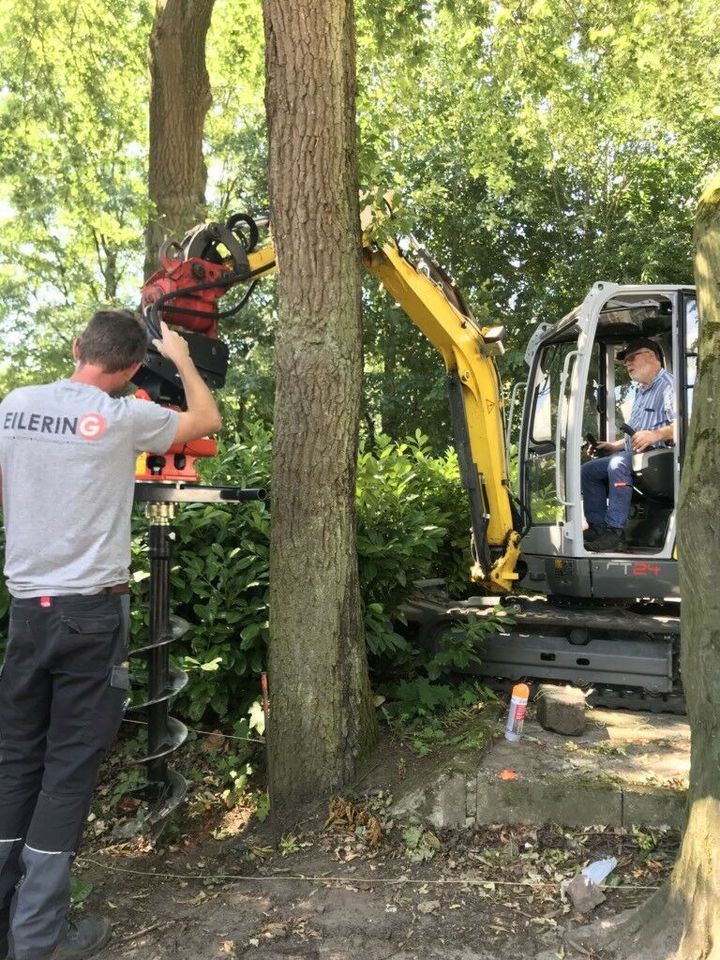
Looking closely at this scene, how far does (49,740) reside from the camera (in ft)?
10.4

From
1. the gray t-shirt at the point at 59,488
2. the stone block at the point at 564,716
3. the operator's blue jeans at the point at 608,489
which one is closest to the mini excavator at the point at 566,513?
the operator's blue jeans at the point at 608,489

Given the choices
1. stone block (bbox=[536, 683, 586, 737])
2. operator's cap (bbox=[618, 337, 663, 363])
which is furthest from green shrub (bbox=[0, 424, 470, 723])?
operator's cap (bbox=[618, 337, 663, 363])

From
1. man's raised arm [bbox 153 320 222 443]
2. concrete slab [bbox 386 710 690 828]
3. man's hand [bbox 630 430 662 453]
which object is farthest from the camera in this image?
man's hand [bbox 630 430 662 453]

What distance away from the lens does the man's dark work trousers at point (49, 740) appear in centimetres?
307

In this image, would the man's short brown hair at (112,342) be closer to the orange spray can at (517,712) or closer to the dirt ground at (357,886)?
the dirt ground at (357,886)

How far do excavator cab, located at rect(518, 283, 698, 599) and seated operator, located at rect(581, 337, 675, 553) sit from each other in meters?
0.10

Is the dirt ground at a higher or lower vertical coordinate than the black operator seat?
lower

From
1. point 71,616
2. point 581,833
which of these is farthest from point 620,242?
point 71,616

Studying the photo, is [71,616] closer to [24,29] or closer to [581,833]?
[581,833]

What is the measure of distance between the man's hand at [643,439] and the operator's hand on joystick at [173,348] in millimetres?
3743

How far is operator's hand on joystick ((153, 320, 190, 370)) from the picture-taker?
3605 millimetres

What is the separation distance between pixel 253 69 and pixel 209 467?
A: 28.5 ft

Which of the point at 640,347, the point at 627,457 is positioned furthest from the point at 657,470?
the point at 640,347

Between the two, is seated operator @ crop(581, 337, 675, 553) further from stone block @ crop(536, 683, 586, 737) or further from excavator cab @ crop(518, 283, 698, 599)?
stone block @ crop(536, 683, 586, 737)
